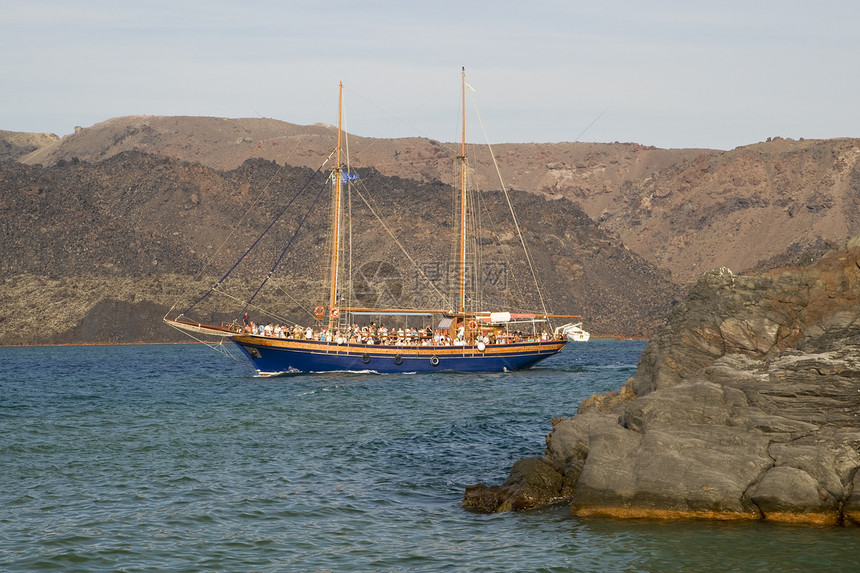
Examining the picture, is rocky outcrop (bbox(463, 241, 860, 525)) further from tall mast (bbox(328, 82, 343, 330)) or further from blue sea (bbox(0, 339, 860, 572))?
tall mast (bbox(328, 82, 343, 330))

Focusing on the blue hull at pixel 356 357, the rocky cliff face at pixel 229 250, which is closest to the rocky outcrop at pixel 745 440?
the blue hull at pixel 356 357

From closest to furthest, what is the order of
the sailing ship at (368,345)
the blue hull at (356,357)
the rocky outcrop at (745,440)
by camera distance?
the rocky outcrop at (745,440)
the blue hull at (356,357)
the sailing ship at (368,345)

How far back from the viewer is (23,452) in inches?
1127

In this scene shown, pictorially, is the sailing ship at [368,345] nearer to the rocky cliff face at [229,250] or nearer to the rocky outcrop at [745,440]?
the rocky outcrop at [745,440]

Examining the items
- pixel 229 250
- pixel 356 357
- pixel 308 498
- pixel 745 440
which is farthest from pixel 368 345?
pixel 229 250

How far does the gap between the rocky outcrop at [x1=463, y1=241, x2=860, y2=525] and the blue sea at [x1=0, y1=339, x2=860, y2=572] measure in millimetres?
543

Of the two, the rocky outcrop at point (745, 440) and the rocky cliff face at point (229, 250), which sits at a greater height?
the rocky cliff face at point (229, 250)

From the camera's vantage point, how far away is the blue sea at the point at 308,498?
55.2 feet

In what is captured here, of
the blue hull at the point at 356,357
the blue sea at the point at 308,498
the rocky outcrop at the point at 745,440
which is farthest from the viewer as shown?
the blue hull at the point at 356,357

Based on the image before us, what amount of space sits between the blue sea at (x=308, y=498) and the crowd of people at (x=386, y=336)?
18490mm

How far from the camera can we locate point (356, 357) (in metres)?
62.7

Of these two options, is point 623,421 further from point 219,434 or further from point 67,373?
point 67,373

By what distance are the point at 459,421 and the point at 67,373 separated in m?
41.8

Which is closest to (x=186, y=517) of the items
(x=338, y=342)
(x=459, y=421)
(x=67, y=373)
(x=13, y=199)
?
(x=459, y=421)
